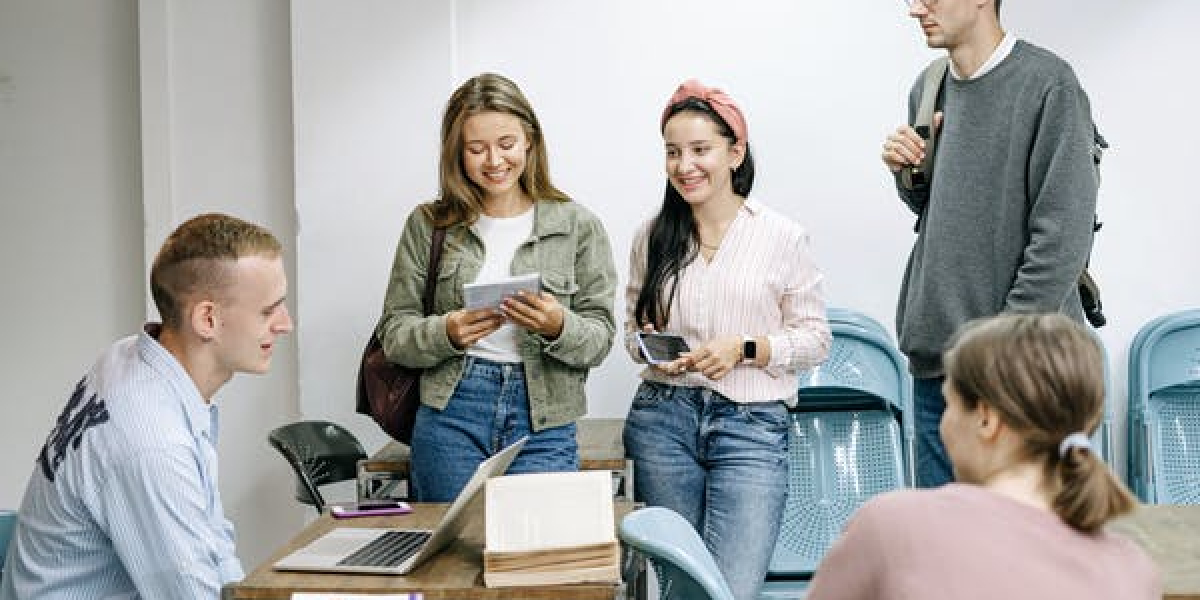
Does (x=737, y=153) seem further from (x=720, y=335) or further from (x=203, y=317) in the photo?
(x=203, y=317)

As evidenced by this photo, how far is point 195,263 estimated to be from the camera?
110 inches

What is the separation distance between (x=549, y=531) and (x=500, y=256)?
4.31ft

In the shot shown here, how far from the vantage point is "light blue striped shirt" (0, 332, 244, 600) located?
2537 millimetres

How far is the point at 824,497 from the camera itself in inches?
187

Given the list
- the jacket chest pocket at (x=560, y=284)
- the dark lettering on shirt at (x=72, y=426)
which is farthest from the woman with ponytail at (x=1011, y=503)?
the jacket chest pocket at (x=560, y=284)

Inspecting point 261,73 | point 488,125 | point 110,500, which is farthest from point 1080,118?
point 261,73

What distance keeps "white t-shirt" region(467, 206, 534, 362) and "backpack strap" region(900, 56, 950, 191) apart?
3.20 ft

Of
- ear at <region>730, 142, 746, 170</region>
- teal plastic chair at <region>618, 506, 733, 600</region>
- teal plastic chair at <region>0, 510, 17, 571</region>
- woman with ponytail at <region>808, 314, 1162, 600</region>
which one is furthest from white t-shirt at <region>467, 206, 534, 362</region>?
woman with ponytail at <region>808, 314, 1162, 600</region>

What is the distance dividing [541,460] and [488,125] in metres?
0.86

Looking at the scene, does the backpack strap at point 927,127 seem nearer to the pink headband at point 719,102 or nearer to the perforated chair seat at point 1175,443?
the pink headband at point 719,102

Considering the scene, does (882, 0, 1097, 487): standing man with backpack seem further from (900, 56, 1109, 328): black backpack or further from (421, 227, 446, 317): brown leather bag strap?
(421, 227, 446, 317): brown leather bag strap

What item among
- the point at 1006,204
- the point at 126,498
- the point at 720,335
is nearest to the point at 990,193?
the point at 1006,204

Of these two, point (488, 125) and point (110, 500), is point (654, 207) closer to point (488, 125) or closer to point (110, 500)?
point (488, 125)

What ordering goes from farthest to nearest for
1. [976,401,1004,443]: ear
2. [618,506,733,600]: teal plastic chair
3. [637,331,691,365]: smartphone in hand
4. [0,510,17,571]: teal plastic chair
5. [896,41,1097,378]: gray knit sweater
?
1. [637,331,691,365]: smartphone in hand
2. [896,41,1097,378]: gray knit sweater
3. [0,510,17,571]: teal plastic chair
4. [618,506,733,600]: teal plastic chair
5. [976,401,1004,443]: ear
